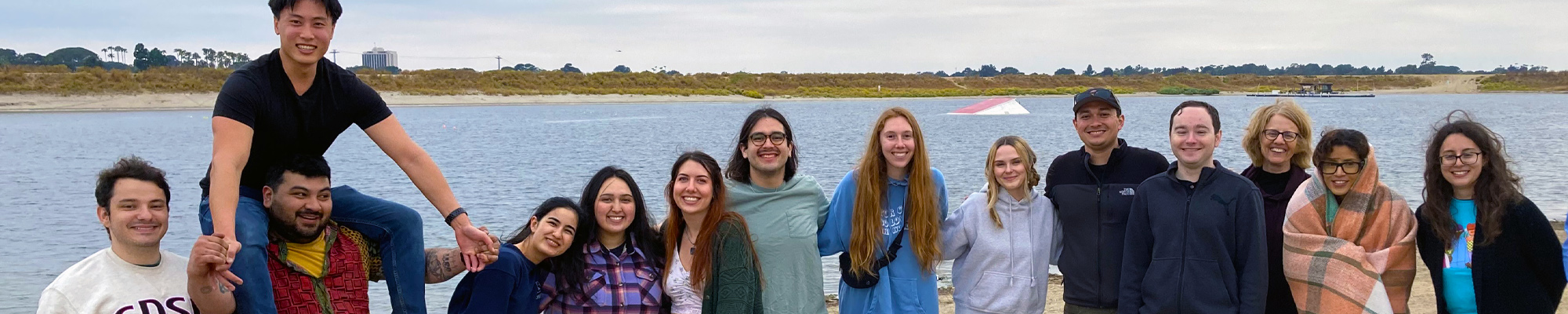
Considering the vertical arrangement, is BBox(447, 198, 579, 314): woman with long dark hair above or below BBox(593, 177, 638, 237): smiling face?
below

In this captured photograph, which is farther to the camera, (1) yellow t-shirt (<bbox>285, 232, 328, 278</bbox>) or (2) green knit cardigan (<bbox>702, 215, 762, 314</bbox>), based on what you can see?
(2) green knit cardigan (<bbox>702, 215, 762, 314</bbox>)

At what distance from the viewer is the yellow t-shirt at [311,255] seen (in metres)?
3.89

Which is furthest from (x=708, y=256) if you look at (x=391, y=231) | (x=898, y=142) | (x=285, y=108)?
(x=285, y=108)

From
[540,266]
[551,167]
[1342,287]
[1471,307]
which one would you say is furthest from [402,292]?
[551,167]

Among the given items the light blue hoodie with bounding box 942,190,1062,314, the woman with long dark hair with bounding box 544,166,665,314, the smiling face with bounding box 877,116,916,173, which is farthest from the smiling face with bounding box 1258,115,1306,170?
the woman with long dark hair with bounding box 544,166,665,314

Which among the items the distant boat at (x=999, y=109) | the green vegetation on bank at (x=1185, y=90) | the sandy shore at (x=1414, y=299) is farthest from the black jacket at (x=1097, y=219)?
the green vegetation on bank at (x=1185, y=90)

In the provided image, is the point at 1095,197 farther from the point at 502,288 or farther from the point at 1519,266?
the point at 502,288

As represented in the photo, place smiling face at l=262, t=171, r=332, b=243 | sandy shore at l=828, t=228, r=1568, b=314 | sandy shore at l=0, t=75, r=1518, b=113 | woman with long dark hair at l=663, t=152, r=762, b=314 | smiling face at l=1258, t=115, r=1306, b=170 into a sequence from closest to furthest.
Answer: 1. smiling face at l=262, t=171, r=332, b=243
2. woman with long dark hair at l=663, t=152, r=762, b=314
3. smiling face at l=1258, t=115, r=1306, b=170
4. sandy shore at l=828, t=228, r=1568, b=314
5. sandy shore at l=0, t=75, r=1518, b=113

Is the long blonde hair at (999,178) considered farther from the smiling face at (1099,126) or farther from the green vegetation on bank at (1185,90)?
the green vegetation on bank at (1185,90)

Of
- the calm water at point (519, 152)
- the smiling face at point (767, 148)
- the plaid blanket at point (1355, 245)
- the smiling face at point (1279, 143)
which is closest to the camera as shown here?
the plaid blanket at point (1355, 245)

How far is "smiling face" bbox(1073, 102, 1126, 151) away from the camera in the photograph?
4.73 metres

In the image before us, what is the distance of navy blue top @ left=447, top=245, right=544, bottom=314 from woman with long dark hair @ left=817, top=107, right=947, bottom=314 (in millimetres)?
1239

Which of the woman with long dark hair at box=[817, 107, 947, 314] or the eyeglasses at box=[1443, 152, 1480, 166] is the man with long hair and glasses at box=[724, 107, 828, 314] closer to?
the woman with long dark hair at box=[817, 107, 947, 314]

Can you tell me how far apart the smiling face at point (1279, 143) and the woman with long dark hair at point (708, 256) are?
2291mm
